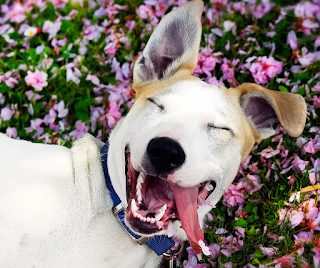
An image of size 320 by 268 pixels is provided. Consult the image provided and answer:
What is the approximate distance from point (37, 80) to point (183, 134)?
2.97 meters

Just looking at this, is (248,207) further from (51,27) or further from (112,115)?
(51,27)

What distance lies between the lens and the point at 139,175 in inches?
97.1

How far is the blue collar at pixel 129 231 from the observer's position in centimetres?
272

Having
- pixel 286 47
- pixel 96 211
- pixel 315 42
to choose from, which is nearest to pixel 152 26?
pixel 286 47

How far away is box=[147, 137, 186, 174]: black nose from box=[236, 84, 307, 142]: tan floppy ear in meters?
0.94

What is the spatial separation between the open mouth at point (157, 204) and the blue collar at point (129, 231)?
255 mm

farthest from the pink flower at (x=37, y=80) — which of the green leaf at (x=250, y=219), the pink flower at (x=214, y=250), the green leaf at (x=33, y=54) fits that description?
the green leaf at (x=250, y=219)

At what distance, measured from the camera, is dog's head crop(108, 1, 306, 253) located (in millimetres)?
2293

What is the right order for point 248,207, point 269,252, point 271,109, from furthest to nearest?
point 248,207 < point 269,252 < point 271,109

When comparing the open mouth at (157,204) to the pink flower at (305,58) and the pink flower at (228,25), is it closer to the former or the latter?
the pink flower at (305,58)

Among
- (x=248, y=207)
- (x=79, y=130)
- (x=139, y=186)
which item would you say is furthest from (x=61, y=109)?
(x=248, y=207)

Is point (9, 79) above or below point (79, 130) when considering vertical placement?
above

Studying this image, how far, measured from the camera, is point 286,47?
4.51m

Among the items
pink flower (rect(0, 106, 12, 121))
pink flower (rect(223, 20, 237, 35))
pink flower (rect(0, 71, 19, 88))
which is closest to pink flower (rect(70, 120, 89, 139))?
pink flower (rect(0, 106, 12, 121))
